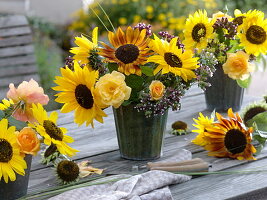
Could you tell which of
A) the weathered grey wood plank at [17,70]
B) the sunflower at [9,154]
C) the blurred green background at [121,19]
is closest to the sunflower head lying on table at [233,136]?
the sunflower at [9,154]

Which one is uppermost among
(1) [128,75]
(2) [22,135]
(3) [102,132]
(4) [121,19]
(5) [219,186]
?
(4) [121,19]

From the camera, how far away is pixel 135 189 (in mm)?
1406

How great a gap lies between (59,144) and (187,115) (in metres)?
0.83

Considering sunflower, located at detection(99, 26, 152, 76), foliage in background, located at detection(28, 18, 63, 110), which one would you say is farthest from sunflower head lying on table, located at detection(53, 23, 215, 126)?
foliage in background, located at detection(28, 18, 63, 110)

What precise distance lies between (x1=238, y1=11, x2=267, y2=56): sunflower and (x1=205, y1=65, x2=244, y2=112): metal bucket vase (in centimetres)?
18

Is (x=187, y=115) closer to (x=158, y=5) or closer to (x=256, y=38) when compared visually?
(x=256, y=38)

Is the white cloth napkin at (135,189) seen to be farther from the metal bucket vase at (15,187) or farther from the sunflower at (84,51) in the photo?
the sunflower at (84,51)

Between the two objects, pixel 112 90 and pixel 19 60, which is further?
pixel 19 60

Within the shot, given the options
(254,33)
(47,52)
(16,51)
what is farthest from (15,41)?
(254,33)

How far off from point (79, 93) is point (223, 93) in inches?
30.4

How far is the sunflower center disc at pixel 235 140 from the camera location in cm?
166

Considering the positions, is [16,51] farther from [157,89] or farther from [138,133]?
[157,89]

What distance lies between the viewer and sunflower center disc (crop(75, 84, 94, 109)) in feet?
4.86

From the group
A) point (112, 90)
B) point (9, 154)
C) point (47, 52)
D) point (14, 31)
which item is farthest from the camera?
point (47, 52)
